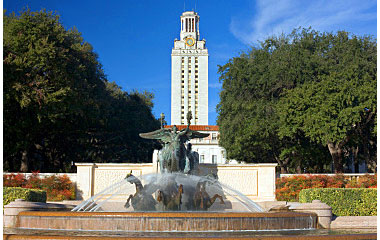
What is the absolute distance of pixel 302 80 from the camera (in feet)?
122

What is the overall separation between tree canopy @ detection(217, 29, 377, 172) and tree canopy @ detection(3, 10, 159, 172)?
11410mm

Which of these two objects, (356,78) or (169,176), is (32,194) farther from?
(356,78)

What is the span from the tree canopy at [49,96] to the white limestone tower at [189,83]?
3051 inches

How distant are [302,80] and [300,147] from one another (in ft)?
18.2

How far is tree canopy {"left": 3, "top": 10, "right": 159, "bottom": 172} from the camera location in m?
31.9

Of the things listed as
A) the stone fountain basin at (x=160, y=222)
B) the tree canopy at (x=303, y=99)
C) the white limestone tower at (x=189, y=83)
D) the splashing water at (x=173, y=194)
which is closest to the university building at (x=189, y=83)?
the white limestone tower at (x=189, y=83)

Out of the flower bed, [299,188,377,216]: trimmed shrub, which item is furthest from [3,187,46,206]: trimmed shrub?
[299,188,377,216]: trimmed shrub

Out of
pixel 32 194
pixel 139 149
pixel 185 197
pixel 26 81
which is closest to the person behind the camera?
pixel 185 197

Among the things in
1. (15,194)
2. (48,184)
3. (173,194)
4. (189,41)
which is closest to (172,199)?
(173,194)

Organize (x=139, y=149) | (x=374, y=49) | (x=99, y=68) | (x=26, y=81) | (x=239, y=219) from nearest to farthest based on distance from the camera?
(x=239, y=219) < (x=26, y=81) < (x=374, y=49) < (x=99, y=68) < (x=139, y=149)

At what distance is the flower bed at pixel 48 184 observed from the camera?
87.1ft

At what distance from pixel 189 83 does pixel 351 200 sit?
107 metres

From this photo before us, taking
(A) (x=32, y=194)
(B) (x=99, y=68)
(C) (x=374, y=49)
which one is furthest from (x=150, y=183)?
(B) (x=99, y=68)

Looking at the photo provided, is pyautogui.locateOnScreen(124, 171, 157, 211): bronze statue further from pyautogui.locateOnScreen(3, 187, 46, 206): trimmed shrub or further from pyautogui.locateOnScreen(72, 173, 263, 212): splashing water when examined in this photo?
pyautogui.locateOnScreen(3, 187, 46, 206): trimmed shrub
